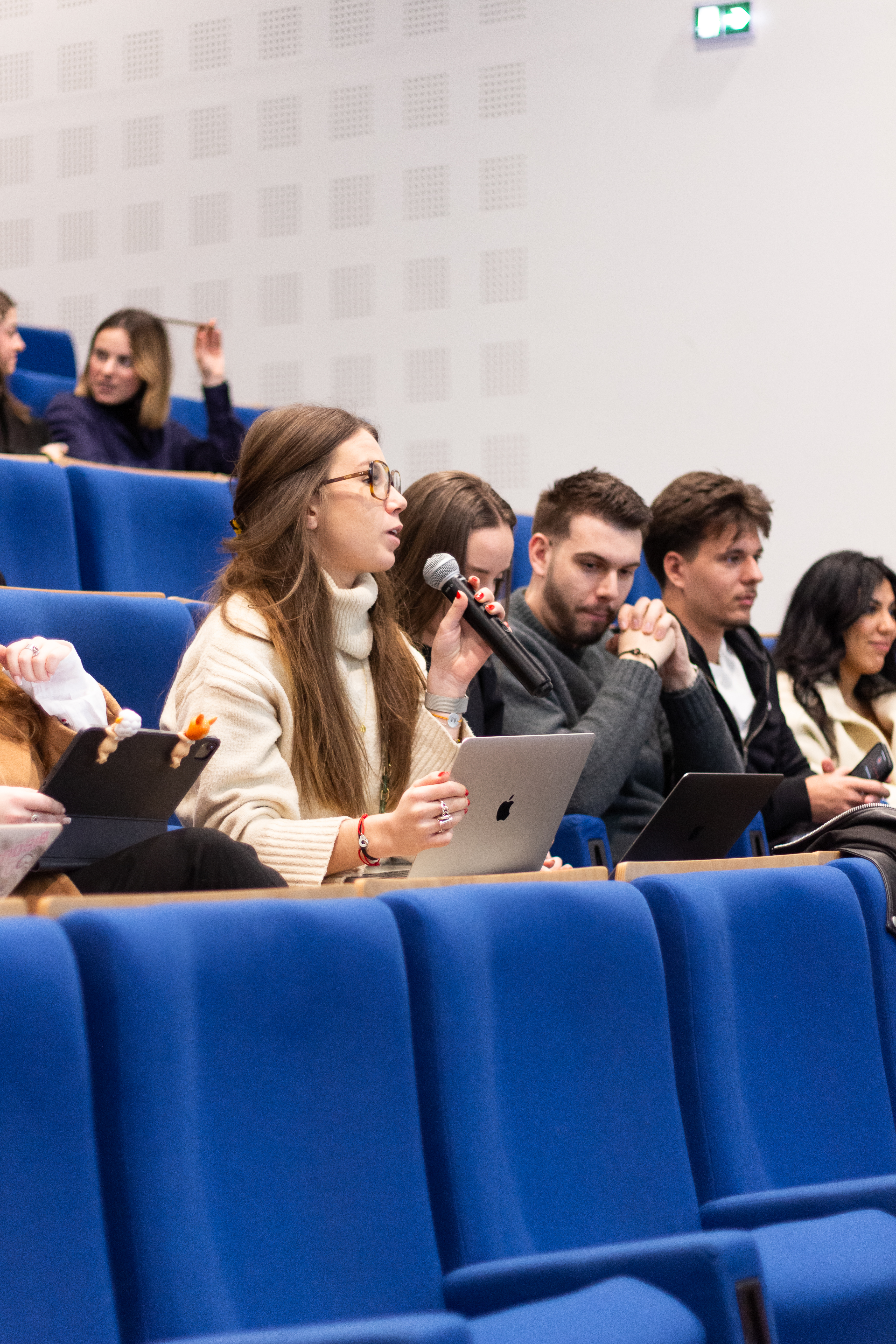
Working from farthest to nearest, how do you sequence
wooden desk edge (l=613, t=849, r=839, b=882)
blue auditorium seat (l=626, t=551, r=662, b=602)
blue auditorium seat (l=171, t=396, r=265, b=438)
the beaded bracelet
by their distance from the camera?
blue auditorium seat (l=171, t=396, r=265, b=438), blue auditorium seat (l=626, t=551, r=662, b=602), the beaded bracelet, wooden desk edge (l=613, t=849, r=839, b=882)

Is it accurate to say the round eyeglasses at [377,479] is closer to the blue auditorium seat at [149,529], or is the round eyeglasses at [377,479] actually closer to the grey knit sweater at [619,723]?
the grey knit sweater at [619,723]

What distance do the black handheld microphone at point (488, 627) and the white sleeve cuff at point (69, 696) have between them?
0.34 m

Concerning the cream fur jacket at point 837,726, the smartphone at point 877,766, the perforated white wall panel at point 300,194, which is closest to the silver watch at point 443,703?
the smartphone at point 877,766

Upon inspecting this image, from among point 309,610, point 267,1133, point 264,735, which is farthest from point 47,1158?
point 309,610

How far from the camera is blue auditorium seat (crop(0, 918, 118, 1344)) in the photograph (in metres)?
0.54

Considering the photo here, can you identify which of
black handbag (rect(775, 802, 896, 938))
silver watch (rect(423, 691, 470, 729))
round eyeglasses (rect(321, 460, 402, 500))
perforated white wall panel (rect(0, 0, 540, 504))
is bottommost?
black handbag (rect(775, 802, 896, 938))

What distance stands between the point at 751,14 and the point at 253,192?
3.42ft

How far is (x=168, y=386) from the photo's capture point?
7.52 feet

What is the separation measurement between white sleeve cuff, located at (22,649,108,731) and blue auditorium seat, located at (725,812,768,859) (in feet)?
2.39

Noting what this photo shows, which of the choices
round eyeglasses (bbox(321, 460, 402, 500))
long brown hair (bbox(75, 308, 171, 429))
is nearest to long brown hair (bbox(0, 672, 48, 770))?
round eyeglasses (bbox(321, 460, 402, 500))

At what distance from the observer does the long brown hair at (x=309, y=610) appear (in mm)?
1127

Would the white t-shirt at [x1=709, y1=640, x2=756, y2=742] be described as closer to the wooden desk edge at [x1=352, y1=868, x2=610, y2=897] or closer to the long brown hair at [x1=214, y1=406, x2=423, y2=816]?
the long brown hair at [x1=214, y1=406, x2=423, y2=816]

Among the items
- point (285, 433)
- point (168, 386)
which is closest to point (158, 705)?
point (285, 433)

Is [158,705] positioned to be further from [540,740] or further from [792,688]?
[792,688]
